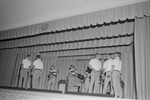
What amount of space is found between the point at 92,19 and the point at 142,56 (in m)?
1.76

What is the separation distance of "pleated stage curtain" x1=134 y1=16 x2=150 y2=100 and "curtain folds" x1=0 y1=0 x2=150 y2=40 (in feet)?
0.83

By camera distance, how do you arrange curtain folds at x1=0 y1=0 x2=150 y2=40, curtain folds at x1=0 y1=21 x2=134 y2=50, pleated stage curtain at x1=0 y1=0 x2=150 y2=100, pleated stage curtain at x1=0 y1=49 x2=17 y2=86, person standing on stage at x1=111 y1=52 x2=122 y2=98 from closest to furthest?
pleated stage curtain at x1=0 y1=0 x2=150 y2=100 → curtain folds at x1=0 y1=0 x2=150 y2=40 → person standing on stage at x1=111 y1=52 x2=122 y2=98 → curtain folds at x1=0 y1=21 x2=134 y2=50 → pleated stage curtain at x1=0 y1=49 x2=17 y2=86

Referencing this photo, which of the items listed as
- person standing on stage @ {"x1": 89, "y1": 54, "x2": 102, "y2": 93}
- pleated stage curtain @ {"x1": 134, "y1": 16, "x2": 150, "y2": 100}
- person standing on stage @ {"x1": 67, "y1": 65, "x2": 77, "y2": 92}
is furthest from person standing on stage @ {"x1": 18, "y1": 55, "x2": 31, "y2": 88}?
pleated stage curtain @ {"x1": 134, "y1": 16, "x2": 150, "y2": 100}

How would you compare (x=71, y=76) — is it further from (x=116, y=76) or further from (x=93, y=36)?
(x=116, y=76)

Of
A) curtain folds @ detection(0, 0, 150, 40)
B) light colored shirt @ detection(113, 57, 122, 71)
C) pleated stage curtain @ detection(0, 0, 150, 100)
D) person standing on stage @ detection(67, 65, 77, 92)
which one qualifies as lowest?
person standing on stage @ detection(67, 65, 77, 92)

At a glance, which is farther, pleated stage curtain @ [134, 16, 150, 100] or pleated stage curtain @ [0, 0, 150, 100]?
pleated stage curtain @ [0, 0, 150, 100]

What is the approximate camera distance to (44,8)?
5414 millimetres

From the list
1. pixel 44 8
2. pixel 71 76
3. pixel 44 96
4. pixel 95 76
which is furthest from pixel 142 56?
pixel 44 8

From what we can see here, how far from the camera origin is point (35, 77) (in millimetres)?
6043

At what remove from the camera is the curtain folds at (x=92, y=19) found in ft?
13.6

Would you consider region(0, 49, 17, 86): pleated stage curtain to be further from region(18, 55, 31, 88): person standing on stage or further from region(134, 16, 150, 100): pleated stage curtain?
region(134, 16, 150, 100): pleated stage curtain

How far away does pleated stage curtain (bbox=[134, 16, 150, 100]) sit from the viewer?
12.2 feet

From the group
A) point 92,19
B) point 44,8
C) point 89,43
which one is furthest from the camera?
point 89,43

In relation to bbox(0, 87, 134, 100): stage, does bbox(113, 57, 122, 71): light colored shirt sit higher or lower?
higher
